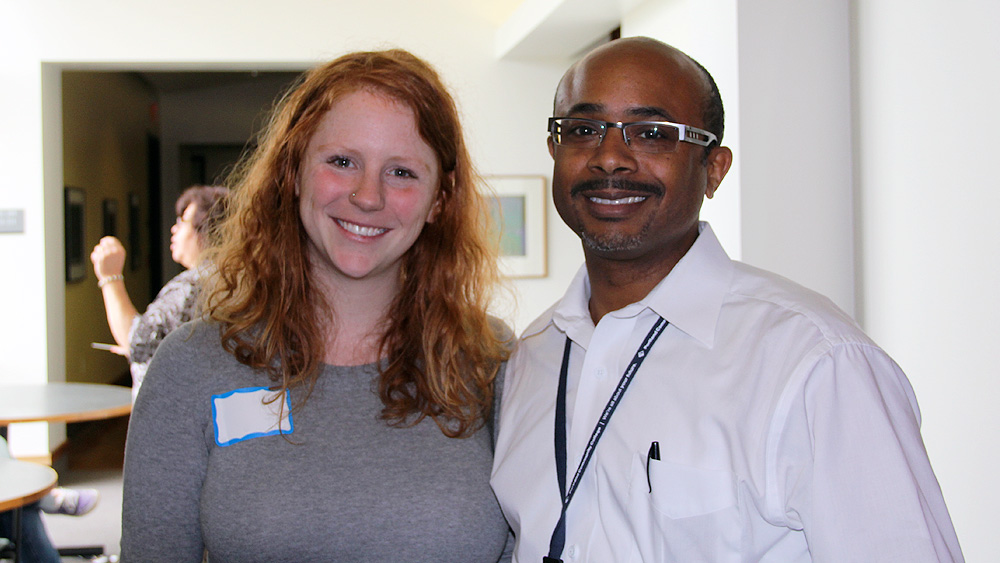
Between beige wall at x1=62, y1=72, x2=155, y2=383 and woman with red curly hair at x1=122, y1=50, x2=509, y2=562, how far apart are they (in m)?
6.72

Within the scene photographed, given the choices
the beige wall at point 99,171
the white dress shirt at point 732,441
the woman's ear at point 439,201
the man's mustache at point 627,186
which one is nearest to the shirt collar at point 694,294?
the white dress shirt at point 732,441

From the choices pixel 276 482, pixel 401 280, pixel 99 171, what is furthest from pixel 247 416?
pixel 99 171

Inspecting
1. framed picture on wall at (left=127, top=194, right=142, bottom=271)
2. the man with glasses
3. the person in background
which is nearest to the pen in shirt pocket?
the man with glasses

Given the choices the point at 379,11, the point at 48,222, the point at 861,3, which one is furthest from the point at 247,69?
the point at 861,3

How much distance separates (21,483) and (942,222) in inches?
123

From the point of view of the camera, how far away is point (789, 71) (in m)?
2.73

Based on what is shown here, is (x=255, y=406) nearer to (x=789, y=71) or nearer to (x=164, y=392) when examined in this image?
(x=164, y=392)

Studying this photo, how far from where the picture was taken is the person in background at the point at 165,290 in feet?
10.2

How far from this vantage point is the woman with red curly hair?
4.74ft

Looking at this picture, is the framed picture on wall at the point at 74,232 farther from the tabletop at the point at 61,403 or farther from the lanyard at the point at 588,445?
the lanyard at the point at 588,445

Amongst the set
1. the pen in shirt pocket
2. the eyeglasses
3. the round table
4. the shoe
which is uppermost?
the eyeglasses

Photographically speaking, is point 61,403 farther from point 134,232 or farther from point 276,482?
point 134,232

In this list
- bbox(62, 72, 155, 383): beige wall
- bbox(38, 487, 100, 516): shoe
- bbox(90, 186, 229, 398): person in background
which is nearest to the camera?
bbox(90, 186, 229, 398): person in background

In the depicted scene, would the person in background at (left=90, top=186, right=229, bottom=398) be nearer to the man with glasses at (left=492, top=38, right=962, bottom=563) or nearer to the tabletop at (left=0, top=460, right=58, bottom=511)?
the tabletop at (left=0, top=460, right=58, bottom=511)
